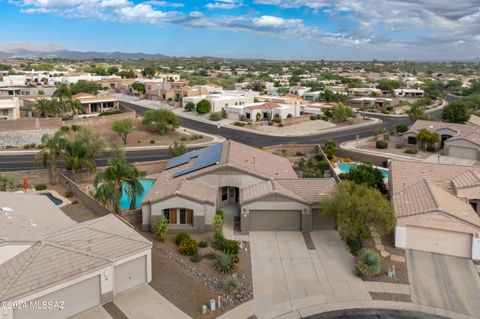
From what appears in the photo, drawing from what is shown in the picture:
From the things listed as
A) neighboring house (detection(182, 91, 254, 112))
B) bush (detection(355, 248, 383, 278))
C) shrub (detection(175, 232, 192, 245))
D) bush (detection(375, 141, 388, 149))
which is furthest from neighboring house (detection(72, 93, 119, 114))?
bush (detection(355, 248, 383, 278))

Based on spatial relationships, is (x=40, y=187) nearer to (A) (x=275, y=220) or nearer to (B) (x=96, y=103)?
(A) (x=275, y=220)

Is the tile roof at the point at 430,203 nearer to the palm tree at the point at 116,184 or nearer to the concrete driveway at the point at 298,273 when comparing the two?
the concrete driveway at the point at 298,273

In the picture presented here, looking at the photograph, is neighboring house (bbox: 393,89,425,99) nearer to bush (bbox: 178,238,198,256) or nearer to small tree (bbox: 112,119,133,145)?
small tree (bbox: 112,119,133,145)

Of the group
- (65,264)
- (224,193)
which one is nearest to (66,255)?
(65,264)

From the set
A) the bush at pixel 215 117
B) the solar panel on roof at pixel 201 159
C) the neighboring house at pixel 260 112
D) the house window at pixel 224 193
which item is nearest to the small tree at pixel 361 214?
the house window at pixel 224 193

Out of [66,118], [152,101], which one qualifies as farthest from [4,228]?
[152,101]

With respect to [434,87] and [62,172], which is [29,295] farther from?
[434,87]
